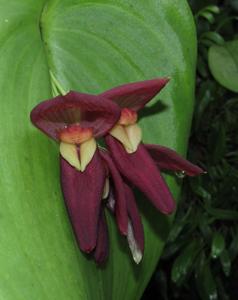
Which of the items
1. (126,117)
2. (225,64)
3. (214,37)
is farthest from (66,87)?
(214,37)

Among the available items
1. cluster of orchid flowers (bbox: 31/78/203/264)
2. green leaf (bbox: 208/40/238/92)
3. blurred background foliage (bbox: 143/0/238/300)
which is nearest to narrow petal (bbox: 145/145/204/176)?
cluster of orchid flowers (bbox: 31/78/203/264)

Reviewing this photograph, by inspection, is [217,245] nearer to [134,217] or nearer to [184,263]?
[184,263]

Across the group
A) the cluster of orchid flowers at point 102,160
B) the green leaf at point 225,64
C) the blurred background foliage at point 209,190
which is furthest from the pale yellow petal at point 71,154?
the blurred background foliage at point 209,190

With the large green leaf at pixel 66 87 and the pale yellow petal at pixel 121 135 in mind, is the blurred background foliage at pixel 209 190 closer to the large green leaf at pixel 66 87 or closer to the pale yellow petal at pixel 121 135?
the large green leaf at pixel 66 87

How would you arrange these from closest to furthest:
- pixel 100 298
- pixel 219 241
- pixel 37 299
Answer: pixel 37 299, pixel 100 298, pixel 219 241

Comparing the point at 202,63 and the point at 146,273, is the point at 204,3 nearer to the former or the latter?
the point at 202,63

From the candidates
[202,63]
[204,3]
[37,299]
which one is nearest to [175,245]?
[202,63]
